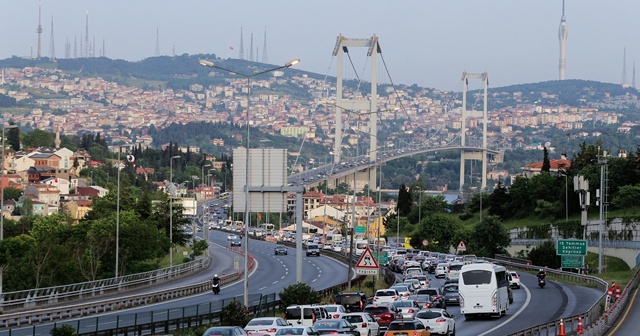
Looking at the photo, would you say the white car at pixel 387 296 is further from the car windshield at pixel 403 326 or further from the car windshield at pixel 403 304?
the car windshield at pixel 403 326

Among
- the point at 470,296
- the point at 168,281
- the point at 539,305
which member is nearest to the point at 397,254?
the point at 168,281

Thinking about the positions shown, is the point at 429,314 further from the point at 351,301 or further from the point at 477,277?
the point at 351,301

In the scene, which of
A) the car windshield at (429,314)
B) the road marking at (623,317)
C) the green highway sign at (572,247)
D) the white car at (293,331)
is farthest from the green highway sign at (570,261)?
the white car at (293,331)

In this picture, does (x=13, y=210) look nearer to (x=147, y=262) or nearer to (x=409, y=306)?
(x=147, y=262)

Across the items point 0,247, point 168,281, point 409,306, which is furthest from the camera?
point 168,281

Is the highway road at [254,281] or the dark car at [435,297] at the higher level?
the dark car at [435,297]

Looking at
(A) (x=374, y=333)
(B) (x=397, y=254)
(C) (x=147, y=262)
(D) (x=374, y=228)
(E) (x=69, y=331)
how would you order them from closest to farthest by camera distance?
(E) (x=69, y=331) < (A) (x=374, y=333) < (C) (x=147, y=262) < (B) (x=397, y=254) < (D) (x=374, y=228)

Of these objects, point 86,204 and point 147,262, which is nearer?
point 147,262
